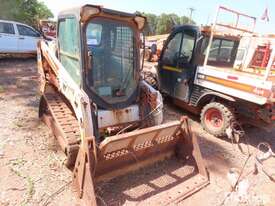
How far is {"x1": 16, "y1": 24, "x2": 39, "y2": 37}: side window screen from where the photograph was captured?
11.0 metres

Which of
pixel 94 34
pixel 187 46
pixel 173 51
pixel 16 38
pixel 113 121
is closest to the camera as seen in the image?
pixel 94 34

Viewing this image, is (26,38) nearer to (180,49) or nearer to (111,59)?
(180,49)

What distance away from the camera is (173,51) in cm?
652

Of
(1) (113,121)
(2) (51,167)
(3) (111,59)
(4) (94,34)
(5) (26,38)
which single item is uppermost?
(4) (94,34)

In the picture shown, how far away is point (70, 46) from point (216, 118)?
322 cm

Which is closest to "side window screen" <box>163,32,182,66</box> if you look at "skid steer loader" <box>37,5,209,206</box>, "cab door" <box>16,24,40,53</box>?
"skid steer loader" <box>37,5,209,206</box>

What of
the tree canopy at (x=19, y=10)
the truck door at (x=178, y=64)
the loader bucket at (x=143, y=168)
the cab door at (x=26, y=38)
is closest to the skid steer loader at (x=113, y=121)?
the loader bucket at (x=143, y=168)

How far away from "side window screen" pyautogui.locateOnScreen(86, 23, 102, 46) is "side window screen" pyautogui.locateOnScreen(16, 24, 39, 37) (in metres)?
8.44

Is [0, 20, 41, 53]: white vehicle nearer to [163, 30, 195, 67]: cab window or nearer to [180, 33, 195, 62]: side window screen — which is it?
[163, 30, 195, 67]: cab window

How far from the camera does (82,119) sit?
10.9 ft

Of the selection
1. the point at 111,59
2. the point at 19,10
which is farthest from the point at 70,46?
the point at 19,10

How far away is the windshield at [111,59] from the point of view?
3.84m

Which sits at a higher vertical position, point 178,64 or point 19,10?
point 19,10

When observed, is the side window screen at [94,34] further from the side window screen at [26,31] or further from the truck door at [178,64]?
the side window screen at [26,31]
